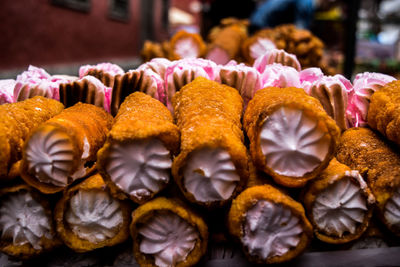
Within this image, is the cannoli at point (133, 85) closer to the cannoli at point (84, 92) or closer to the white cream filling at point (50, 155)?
the cannoli at point (84, 92)

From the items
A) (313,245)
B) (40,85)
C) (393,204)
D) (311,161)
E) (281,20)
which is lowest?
(313,245)

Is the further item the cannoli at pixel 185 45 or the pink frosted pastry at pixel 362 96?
the cannoli at pixel 185 45

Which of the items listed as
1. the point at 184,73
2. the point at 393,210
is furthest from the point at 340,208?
the point at 184,73

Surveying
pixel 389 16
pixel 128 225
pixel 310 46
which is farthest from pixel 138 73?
pixel 389 16

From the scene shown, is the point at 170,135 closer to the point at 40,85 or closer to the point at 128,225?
the point at 128,225

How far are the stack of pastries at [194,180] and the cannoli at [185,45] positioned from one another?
1.60 meters

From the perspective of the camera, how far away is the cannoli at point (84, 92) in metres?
1.23

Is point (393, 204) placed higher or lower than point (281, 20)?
lower

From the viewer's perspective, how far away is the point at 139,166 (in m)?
0.83

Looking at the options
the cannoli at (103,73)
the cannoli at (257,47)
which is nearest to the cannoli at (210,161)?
the cannoli at (103,73)

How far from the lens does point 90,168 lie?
3.16ft

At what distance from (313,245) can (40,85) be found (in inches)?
45.4

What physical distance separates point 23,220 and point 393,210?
1.08 m

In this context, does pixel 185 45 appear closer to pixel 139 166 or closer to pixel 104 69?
pixel 104 69
